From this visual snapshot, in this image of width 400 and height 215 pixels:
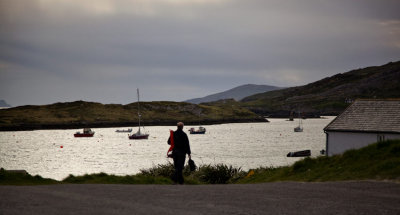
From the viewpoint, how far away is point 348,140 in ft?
133

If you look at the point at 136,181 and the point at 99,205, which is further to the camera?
the point at 136,181

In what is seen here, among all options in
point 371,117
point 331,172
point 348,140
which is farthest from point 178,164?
point 371,117

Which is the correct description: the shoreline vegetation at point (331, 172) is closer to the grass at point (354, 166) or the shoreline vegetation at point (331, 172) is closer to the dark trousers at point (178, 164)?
the grass at point (354, 166)

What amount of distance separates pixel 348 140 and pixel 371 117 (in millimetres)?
2864

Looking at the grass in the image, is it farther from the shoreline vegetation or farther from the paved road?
the paved road

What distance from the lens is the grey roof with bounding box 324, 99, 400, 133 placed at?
38406 mm

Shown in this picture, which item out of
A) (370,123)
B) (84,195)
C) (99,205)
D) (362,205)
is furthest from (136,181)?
(370,123)

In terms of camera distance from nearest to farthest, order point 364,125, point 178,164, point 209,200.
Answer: point 209,200
point 178,164
point 364,125

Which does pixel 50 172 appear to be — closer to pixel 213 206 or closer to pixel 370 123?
pixel 370 123

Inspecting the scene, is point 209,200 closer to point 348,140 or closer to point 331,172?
point 331,172

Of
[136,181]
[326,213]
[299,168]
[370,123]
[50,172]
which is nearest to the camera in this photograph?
[326,213]

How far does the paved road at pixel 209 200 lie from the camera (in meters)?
11.4

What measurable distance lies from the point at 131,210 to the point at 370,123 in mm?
32588

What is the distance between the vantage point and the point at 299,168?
75.1ft
